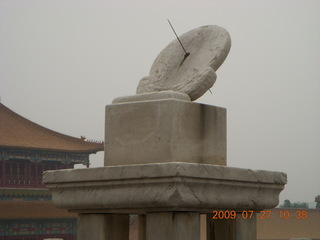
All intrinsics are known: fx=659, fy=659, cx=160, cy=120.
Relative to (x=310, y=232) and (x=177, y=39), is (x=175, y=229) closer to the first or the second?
(x=177, y=39)

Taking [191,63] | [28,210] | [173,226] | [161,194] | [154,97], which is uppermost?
[28,210]

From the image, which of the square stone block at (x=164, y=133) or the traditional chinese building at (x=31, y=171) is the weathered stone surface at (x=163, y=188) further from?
the traditional chinese building at (x=31, y=171)

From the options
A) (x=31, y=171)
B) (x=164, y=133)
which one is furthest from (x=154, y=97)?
(x=31, y=171)

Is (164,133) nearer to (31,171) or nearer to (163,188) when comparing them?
(163,188)

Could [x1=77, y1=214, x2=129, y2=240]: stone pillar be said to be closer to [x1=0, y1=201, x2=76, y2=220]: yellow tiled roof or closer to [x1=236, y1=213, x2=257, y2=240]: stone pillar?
[x1=236, y1=213, x2=257, y2=240]: stone pillar

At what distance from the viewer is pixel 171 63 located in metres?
4.46

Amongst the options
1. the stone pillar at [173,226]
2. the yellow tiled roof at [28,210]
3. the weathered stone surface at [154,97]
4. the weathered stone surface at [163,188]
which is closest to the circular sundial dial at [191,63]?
the weathered stone surface at [154,97]

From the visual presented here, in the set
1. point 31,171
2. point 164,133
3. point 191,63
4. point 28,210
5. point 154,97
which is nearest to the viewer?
point 164,133

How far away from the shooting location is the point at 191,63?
4344mm

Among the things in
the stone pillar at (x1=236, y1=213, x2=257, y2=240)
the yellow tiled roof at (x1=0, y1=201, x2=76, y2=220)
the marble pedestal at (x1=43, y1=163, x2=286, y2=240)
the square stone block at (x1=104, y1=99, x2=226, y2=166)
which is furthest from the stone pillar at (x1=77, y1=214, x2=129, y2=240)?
the yellow tiled roof at (x1=0, y1=201, x2=76, y2=220)

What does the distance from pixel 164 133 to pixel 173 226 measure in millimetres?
509

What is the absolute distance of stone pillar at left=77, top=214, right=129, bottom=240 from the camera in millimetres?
3912

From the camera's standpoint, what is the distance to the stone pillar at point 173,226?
3523 mm

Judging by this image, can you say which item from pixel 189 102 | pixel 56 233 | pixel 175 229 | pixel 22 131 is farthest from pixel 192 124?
pixel 22 131
